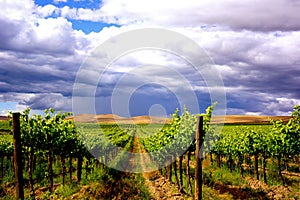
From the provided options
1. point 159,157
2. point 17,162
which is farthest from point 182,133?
point 17,162

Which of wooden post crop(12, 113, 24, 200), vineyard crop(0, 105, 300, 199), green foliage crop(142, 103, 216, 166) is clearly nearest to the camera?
wooden post crop(12, 113, 24, 200)

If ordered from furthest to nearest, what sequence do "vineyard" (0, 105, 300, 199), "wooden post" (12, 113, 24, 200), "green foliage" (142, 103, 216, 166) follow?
"green foliage" (142, 103, 216, 166), "vineyard" (0, 105, 300, 199), "wooden post" (12, 113, 24, 200)

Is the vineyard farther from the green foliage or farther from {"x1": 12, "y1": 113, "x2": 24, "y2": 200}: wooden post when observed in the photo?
{"x1": 12, "y1": 113, "x2": 24, "y2": 200}: wooden post

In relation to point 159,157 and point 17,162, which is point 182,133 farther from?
point 17,162

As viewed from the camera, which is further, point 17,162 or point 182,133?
point 182,133

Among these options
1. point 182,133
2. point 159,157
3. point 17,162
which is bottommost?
point 159,157

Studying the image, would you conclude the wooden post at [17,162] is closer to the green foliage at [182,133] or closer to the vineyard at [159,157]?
the vineyard at [159,157]

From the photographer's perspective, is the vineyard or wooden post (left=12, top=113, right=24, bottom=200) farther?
the vineyard

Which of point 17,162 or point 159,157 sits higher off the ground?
point 17,162

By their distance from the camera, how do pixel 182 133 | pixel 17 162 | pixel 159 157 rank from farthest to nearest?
pixel 159 157 → pixel 182 133 → pixel 17 162

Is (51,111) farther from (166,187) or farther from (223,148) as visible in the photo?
(223,148)

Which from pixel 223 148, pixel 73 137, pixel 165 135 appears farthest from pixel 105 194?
pixel 223 148

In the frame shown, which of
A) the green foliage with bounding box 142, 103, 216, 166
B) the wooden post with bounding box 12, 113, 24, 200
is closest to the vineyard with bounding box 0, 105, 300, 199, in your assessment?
the green foliage with bounding box 142, 103, 216, 166

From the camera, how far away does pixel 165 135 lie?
2416 cm
